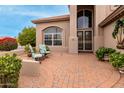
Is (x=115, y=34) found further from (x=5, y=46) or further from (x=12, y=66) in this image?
(x=5, y=46)

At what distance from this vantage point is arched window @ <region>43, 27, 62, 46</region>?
24.4 m

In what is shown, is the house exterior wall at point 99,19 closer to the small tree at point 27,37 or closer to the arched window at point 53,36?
the arched window at point 53,36

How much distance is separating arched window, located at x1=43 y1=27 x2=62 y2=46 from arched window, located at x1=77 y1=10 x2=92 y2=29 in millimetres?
2503

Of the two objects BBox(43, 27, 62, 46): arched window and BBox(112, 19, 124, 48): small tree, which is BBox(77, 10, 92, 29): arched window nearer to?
BBox(43, 27, 62, 46): arched window

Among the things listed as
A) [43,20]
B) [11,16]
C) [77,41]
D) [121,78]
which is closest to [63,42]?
[77,41]

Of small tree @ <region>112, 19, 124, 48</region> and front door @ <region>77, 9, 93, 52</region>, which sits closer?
small tree @ <region>112, 19, 124, 48</region>

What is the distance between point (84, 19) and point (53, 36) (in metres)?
4.27

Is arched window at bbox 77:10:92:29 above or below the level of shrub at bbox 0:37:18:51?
above

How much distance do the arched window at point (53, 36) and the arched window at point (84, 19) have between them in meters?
2.50

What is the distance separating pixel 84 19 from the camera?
950 inches

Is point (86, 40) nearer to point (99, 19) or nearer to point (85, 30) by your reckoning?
point (85, 30)

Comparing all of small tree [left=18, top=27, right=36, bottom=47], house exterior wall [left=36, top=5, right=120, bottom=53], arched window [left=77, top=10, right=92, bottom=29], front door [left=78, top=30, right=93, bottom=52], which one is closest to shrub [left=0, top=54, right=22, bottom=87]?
house exterior wall [left=36, top=5, right=120, bottom=53]

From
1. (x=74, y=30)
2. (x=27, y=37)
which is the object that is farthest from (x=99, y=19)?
(x=27, y=37)

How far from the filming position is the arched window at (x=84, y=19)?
24.1m
